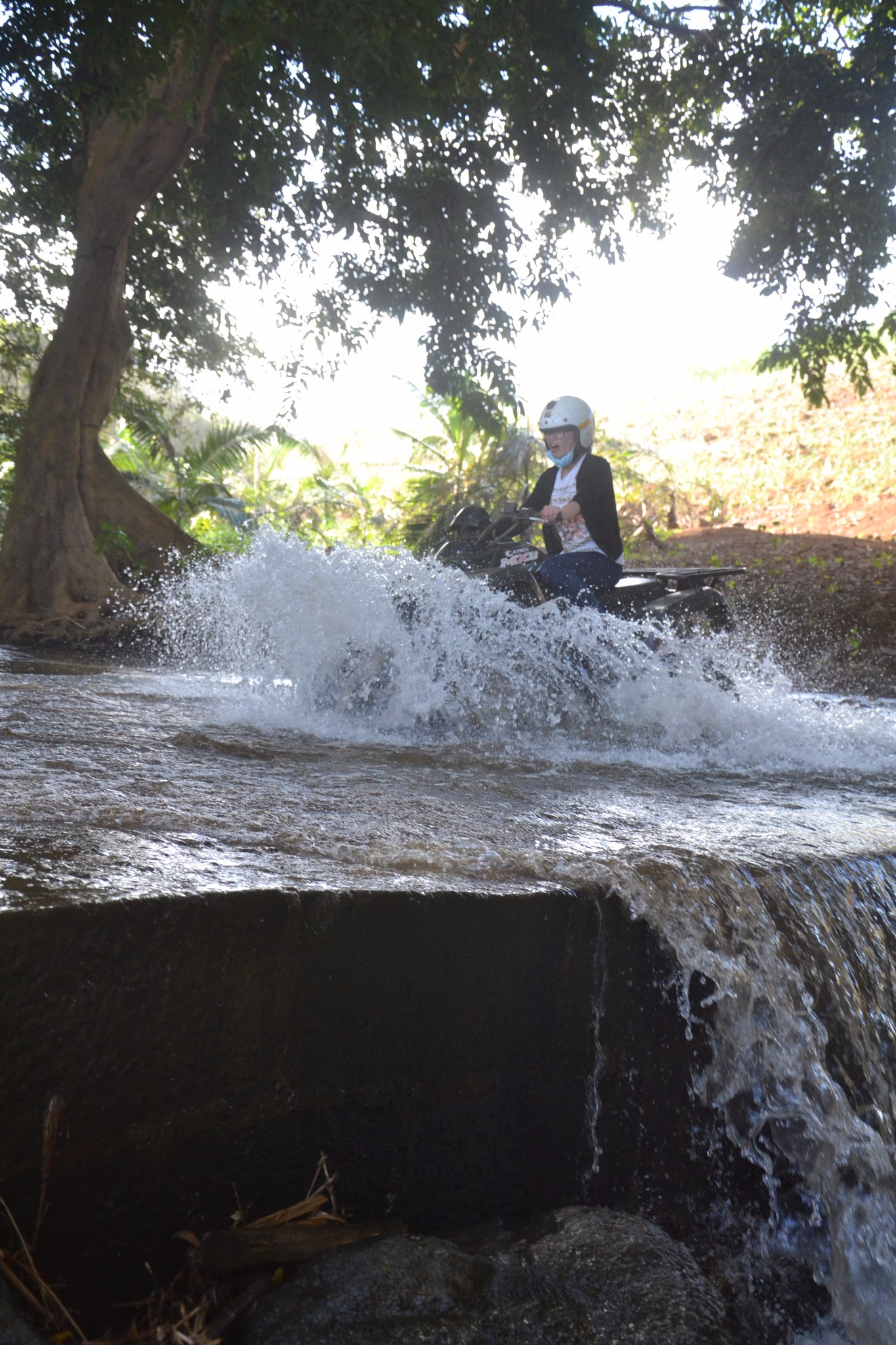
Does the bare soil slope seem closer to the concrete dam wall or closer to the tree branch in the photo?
the tree branch

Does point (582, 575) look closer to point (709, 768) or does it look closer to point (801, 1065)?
point (709, 768)

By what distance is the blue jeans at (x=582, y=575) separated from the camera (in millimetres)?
5438

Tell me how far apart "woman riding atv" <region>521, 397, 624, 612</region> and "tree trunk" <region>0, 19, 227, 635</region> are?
554 centimetres

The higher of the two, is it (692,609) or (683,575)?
(683,575)

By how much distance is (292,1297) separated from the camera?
5.45ft

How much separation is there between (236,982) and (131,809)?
77cm

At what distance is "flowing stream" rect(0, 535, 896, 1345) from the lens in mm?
2221

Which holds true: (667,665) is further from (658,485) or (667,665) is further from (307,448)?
(307,448)

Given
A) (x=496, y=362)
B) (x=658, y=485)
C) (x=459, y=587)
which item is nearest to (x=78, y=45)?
(x=459, y=587)

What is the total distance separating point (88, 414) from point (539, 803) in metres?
9.38

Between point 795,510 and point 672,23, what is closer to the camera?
point 672,23

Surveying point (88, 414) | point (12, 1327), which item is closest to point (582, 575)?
point (12, 1327)

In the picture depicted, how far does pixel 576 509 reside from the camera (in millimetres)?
5871

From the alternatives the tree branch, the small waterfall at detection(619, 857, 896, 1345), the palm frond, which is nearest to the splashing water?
the small waterfall at detection(619, 857, 896, 1345)
